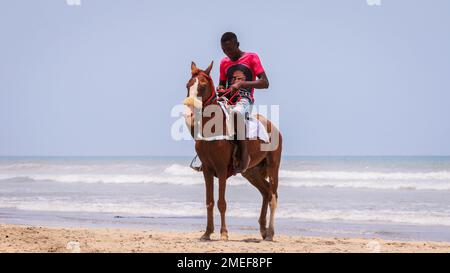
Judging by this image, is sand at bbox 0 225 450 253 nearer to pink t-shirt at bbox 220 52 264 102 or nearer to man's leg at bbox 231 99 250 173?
man's leg at bbox 231 99 250 173

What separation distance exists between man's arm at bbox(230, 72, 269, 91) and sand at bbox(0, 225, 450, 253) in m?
2.22

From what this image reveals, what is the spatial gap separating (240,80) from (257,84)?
0.94 feet

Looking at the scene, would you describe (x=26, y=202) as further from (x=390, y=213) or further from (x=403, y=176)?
(x=403, y=176)

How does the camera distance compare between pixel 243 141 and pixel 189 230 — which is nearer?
pixel 243 141

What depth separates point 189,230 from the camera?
1379cm

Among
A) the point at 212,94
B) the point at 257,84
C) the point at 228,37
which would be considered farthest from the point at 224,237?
the point at 228,37

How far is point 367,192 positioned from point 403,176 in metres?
11.3

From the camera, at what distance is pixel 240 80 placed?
34.5ft

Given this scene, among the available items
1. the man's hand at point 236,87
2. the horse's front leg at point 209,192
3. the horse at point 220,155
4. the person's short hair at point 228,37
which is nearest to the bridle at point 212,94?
the horse at point 220,155

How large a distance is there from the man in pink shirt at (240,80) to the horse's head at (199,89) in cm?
51

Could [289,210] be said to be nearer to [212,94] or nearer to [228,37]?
[228,37]

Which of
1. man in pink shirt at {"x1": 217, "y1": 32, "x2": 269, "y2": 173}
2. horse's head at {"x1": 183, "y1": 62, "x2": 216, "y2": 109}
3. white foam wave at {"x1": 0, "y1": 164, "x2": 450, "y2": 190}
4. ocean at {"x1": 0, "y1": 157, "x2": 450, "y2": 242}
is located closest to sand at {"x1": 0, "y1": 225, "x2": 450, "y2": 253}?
man in pink shirt at {"x1": 217, "y1": 32, "x2": 269, "y2": 173}

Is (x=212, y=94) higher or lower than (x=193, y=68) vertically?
lower
